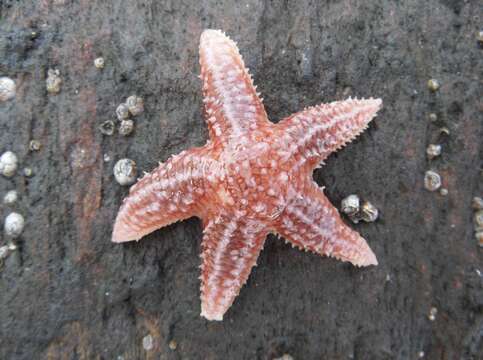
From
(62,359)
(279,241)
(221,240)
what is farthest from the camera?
(279,241)

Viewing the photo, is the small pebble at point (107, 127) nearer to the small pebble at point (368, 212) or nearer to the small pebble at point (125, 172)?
the small pebble at point (125, 172)

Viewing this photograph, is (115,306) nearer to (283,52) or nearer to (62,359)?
(62,359)

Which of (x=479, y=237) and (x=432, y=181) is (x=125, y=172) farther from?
(x=479, y=237)

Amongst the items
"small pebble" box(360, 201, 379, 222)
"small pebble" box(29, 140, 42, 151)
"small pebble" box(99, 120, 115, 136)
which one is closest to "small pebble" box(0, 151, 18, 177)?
"small pebble" box(29, 140, 42, 151)

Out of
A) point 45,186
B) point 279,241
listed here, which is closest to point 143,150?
point 45,186

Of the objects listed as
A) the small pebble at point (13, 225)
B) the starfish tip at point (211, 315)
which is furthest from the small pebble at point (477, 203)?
the small pebble at point (13, 225)

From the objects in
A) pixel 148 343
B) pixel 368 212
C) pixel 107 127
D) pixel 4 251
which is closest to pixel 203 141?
pixel 107 127
